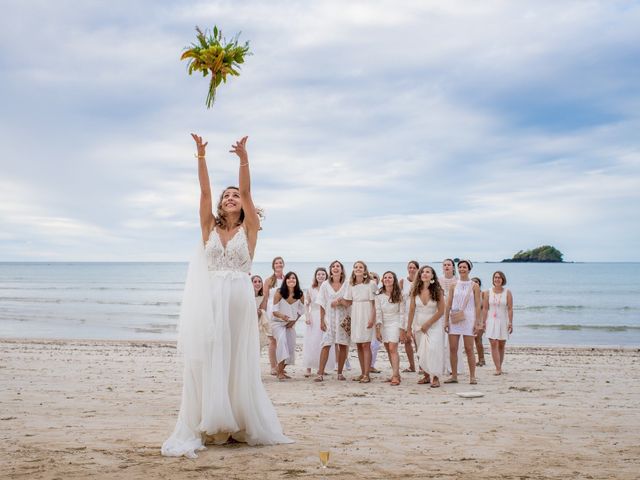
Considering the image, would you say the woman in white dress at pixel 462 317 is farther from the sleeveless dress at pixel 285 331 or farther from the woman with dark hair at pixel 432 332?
the sleeveless dress at pixel 285 331

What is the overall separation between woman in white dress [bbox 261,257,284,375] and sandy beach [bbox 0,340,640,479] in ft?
2.20

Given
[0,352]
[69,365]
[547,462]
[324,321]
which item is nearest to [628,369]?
[324,321]

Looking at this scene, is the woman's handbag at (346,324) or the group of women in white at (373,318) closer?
the group of women in white at (373,318)

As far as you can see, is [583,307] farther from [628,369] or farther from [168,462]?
[168,462]

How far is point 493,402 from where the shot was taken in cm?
880

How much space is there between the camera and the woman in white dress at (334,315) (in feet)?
36.8

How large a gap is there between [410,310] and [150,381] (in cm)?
467

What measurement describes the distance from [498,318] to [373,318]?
3.02 m

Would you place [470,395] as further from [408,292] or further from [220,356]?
[220,356]

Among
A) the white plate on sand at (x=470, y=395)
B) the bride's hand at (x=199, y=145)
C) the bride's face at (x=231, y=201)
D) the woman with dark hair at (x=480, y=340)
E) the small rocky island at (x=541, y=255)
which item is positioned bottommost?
the white plate on sand at (x=470, y=395)

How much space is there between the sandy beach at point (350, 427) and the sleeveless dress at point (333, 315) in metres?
0.80

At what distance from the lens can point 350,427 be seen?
22.6 feet

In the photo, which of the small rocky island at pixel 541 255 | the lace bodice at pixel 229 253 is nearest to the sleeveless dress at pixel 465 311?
the lace bodice at pixel 229 253

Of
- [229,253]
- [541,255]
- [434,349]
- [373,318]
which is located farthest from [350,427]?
[541,255]
